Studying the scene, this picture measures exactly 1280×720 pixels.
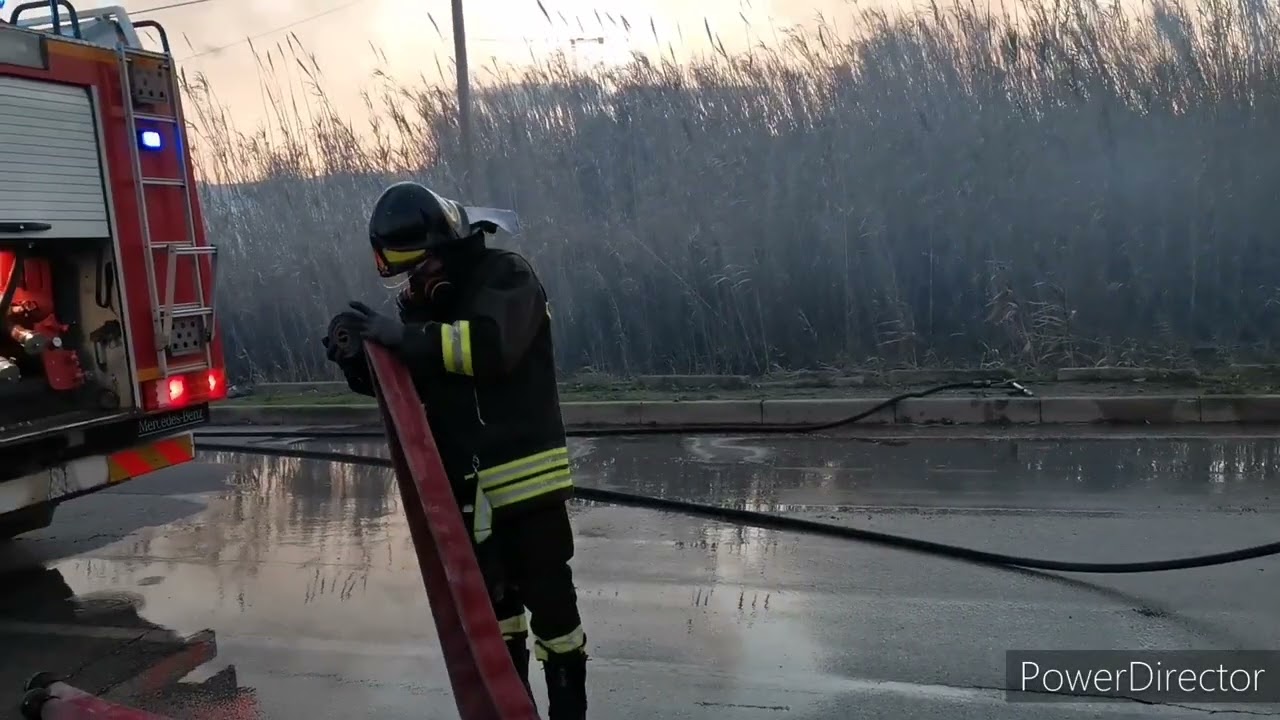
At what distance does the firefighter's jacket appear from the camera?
107 inches

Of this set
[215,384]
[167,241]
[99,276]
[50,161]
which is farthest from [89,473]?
[50,161]

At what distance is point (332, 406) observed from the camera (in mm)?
9883

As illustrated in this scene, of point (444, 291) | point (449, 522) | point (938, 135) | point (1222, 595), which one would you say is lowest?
point (1222, 595)

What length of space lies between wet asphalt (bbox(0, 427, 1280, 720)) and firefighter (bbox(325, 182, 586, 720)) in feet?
2.57

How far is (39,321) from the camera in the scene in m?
5.15

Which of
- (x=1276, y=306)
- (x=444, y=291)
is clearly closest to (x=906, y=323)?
(x=1276, y=306)

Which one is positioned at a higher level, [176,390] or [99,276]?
[99,276]

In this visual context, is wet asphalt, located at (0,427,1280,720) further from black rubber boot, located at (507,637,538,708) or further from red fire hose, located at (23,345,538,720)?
red fire hose, located at (23,345,538,720)

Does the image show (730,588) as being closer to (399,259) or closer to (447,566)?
(447,566)

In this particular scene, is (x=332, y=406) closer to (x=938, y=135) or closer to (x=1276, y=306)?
(x=938, y=135)

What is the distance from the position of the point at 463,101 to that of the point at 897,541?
9146 millimetres

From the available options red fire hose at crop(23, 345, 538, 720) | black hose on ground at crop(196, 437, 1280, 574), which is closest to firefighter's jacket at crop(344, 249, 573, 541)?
red fire hose at crop(23, 345, 538, 720)

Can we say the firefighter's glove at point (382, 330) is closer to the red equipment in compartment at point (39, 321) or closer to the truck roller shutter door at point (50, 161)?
the truck roller shutter door at point (50, 161)

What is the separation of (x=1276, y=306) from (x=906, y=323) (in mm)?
3319
